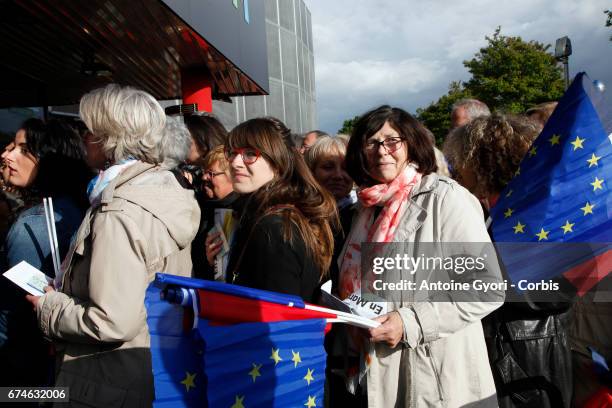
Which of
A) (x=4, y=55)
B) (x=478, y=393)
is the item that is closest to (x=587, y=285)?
(x=478, y=393)

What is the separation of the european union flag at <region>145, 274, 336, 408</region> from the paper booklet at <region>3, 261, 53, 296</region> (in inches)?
30.5

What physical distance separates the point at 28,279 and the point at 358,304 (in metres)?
1.40

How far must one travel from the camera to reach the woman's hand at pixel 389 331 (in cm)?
199

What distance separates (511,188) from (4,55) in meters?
6.91

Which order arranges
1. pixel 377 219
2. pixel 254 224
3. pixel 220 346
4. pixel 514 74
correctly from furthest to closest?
pixel 514 74 → pixel 377 219 → pixel 254 224 → pixel 220 346

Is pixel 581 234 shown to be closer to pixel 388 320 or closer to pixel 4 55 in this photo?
pixel 388 320

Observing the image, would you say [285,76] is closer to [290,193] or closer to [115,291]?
[290,193]

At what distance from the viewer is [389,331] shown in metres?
1.99

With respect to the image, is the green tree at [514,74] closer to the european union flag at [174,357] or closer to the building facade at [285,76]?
the building facade at [285,76]

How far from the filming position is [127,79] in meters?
8.82

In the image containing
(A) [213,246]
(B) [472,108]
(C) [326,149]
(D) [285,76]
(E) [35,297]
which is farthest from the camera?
(D) [285,76]

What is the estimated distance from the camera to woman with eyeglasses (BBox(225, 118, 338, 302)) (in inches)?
80.2


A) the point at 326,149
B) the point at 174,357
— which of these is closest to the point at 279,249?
the point at 174,357

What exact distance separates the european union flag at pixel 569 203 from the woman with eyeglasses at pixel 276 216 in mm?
848
